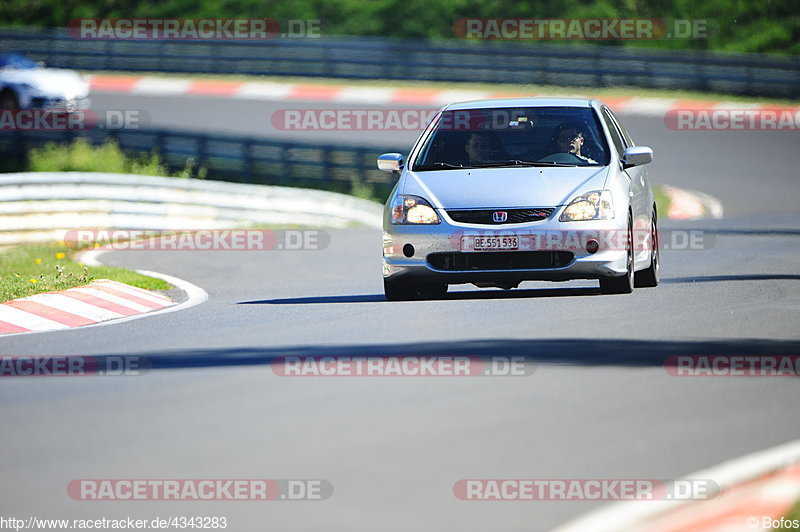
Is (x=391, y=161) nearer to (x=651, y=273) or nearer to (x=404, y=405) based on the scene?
(x=651, y=273)

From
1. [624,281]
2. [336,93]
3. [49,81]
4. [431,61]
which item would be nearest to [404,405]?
[624,281]

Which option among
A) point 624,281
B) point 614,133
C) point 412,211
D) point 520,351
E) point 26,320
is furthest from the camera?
point 614,133

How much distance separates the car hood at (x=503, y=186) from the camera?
37.6 feet

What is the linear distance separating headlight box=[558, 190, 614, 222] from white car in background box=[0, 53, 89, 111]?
21.4m

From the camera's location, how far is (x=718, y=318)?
425 inches

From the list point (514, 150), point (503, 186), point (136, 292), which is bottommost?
point (136, 292)

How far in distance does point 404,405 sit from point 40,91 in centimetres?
2545

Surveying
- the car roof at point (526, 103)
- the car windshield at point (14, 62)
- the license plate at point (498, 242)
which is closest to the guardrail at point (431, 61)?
the car windshield at point (14, 62)

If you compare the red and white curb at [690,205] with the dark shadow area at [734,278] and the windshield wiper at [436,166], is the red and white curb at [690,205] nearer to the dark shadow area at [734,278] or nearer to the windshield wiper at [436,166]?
the dark shadow area at [734,278]

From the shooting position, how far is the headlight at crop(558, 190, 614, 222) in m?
11.4

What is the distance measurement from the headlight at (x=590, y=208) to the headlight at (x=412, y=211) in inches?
38.6

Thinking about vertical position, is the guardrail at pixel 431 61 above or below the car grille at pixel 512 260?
above

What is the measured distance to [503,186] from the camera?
11.6 meters

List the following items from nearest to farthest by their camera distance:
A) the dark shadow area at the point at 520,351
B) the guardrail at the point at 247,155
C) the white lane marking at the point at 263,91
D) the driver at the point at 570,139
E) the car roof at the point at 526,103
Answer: the dark shadow area at the point at 520,351
the driver at the point at 570,139
the car roof at the point at 526,103
the guardrail at the point at 247,155
the white lane marking at the point at 263,91
